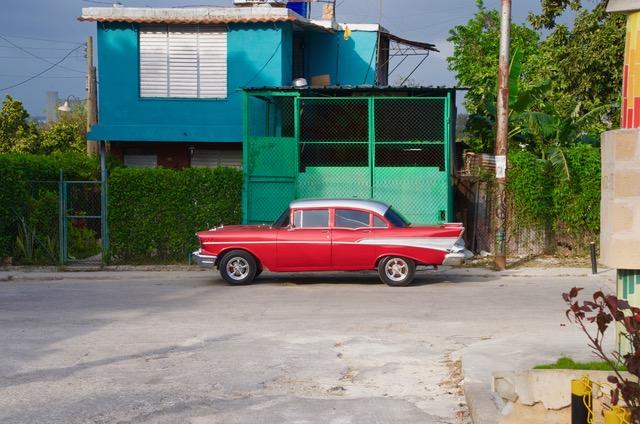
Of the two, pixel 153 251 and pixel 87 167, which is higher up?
pixel 87 167

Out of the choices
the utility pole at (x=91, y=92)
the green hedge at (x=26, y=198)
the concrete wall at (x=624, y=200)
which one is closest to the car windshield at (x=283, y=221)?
the green hedge at (x=26, y=198)

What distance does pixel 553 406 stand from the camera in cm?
754

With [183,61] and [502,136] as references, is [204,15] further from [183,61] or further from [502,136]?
[502,136]

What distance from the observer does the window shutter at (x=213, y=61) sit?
26.5 m

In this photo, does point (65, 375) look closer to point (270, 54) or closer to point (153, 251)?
point (153, 251)

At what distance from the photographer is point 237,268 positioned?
58.6 ft

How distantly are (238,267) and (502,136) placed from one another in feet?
21.4

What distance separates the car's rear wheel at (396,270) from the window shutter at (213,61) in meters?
10.7

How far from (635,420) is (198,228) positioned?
16.7 meters

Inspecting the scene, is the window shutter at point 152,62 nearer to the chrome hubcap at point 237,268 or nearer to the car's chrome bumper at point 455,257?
the chrome hubcap at point 237,268

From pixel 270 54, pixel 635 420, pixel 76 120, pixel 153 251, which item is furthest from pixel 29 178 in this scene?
pixel 76 120

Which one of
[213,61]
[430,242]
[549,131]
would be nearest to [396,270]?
[430,242]

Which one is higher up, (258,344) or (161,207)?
(161,207)

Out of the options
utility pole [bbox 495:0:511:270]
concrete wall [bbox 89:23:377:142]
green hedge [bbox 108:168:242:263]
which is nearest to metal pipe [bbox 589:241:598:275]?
utility pole [bbox 495:0:511:270]
